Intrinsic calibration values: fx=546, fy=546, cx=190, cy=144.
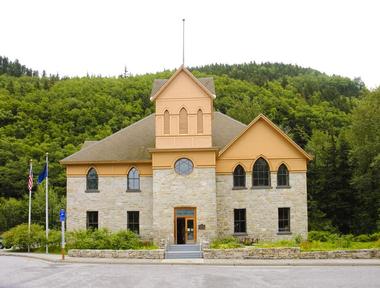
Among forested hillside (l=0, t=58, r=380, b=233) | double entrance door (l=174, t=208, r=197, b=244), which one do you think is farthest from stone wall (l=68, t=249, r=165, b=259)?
forested hillside (l=0, t=58, r=380, b=233)

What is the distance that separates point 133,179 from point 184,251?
816 centimetres

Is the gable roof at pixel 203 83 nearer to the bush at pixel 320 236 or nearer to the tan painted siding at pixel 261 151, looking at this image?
the tan painted siding at pixel 261 151

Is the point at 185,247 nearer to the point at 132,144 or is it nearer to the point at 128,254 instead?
the point at 128,254

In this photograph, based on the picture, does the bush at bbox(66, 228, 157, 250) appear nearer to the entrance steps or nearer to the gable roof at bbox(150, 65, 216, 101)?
the entrance steps

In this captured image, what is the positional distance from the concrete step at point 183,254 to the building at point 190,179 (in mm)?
3324

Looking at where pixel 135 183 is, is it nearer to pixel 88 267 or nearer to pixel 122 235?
pixel 122 235

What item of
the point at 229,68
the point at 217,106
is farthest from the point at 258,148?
the point at 229,68

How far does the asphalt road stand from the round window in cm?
1067

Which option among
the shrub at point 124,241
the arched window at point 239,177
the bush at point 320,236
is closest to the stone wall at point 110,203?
the shrub at point 124,241

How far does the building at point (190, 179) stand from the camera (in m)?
36.8

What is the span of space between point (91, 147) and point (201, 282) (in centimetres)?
2274

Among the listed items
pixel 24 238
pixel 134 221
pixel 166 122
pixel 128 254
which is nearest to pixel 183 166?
pixel 166 122

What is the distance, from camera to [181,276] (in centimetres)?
2225

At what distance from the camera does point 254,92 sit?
88.2m
